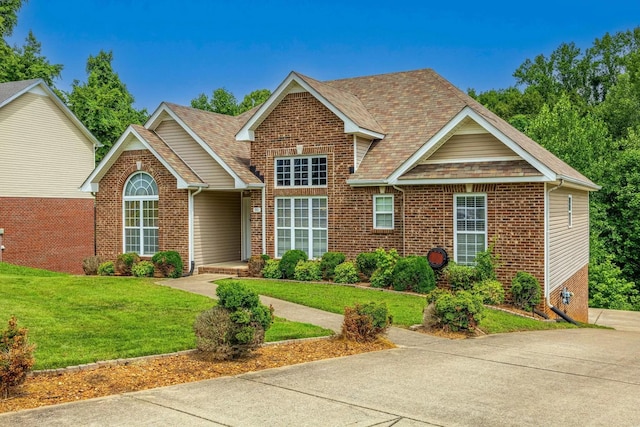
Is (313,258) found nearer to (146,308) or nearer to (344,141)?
(344,141)

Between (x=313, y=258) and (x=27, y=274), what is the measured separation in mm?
9876

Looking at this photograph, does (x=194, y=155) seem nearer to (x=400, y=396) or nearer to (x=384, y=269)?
(x=384, y=269)

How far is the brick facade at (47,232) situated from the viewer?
27.0m

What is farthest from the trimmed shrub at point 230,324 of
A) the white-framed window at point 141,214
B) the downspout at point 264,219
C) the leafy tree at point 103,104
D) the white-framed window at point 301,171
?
the leafy tree at point 103,104

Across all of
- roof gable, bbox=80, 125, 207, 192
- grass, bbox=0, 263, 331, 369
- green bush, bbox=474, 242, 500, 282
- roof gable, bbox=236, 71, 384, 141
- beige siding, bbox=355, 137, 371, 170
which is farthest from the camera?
roof gable, bbox=80, 125, 207, 192

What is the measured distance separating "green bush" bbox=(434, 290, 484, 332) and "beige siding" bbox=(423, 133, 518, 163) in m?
6.25

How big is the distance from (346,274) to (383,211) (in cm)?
240

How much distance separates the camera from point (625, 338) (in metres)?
14.0

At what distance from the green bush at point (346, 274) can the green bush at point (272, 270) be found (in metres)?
2.10

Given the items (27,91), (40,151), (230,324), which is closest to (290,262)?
(230,324)

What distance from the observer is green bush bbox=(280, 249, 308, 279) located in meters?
19.9

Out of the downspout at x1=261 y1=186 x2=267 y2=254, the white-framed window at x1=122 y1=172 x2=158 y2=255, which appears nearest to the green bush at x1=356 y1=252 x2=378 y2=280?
the downspout at x1=261 y1=186 x2=267 y2=254

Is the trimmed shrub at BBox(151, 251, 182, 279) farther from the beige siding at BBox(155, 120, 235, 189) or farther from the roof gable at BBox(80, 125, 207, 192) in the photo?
the beige siding at BBox(155, 120, 235, 189)

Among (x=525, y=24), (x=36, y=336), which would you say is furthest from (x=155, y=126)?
(x=525, y=24)
